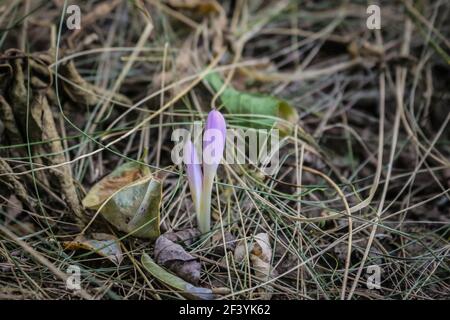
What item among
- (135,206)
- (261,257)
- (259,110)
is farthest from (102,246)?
(259,110)

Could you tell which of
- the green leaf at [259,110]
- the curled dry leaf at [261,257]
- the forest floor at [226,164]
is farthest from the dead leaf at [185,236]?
the green leaf at [259,110]

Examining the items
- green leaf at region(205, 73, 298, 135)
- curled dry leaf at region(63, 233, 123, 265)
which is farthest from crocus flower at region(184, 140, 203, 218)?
green leaf at region(205, 73, 298, 135)

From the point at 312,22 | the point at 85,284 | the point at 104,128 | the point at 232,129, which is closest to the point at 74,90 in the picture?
the point at 104,128

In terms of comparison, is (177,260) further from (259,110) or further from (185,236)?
(259,110)

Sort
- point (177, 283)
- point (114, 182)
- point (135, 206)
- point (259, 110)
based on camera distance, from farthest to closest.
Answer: point (259, 110) → point (114, 182) → point (135, 206) → point (177, 283)

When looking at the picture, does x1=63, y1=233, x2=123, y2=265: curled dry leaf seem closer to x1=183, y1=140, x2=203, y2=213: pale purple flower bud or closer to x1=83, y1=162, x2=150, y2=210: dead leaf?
x1=83, y1=162, x2=150, y2=210: dead leaf
